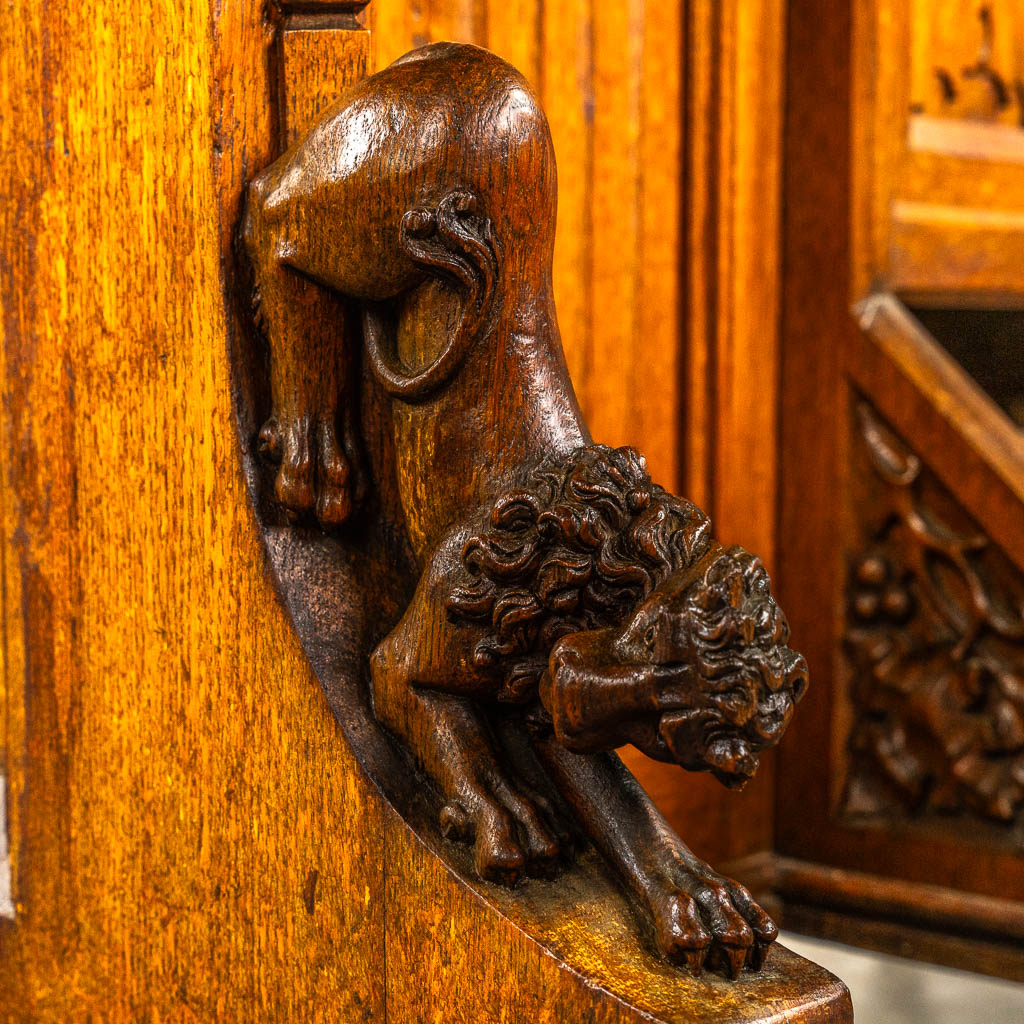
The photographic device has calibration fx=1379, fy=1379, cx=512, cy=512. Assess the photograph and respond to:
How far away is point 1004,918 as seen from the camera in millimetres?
1290

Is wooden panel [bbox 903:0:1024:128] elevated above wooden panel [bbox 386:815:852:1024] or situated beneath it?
elevated above

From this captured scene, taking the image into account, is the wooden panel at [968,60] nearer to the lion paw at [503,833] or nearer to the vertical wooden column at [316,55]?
the vertical wooden column at [316,55]

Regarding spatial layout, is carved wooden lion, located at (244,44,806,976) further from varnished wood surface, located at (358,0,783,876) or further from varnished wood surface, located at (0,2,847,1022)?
varnished wood surface, located at (358,0,783,876)

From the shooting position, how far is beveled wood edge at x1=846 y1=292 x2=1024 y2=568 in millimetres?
1278

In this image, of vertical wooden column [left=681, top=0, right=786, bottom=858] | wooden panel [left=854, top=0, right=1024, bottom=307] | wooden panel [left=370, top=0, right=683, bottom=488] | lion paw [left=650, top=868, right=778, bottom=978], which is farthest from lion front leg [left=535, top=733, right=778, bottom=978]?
wooden panel [left=854, top=0, right=1024, bottom=307]

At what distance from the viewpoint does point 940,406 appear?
51.8 inches

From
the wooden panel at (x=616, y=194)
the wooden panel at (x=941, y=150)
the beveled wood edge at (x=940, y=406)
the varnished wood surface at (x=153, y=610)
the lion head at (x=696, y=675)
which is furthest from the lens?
the wooden panel at (x=941, y=150)

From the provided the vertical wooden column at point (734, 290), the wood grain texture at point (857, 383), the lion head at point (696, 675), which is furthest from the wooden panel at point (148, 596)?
the wood grain texture at point (857, 383)

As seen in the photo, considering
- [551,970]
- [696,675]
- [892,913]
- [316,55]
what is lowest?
[892,913]

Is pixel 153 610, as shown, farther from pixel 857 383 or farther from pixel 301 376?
pixel 857 383

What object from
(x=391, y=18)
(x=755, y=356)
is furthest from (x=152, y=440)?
(x=755, y=356)

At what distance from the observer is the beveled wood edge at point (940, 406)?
1278 mm

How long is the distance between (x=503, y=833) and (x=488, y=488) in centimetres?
13

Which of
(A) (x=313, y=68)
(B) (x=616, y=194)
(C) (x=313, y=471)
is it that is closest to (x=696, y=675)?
(C) (x=313, y=471)
